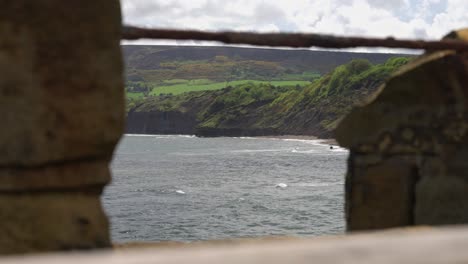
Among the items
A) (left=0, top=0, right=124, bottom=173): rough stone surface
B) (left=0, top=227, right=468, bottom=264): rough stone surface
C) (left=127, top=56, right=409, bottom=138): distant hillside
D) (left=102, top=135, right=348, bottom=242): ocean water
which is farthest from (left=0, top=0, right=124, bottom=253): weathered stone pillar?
(left=127, top=56, right=409, bottom=138): distant hillside

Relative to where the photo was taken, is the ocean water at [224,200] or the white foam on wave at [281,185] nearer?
the ocean water at [224,200]

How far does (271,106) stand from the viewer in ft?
544

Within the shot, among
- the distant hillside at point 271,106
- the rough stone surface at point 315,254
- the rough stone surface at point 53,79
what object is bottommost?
the distant hillside at point 271,106

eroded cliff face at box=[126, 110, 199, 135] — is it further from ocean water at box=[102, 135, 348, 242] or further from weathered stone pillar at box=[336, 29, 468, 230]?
weathered stone pillar at box=[336, 29, 468, 230]

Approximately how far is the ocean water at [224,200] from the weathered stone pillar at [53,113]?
3357 centimetres

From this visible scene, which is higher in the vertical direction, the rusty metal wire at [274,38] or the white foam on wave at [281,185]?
the rusty metal wire at [274,38]

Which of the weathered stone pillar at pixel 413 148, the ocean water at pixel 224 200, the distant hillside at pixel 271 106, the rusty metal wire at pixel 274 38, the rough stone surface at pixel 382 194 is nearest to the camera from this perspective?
the rusty metal wire at pixel 274 38

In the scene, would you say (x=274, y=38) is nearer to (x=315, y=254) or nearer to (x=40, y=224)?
(x=40, y=224)

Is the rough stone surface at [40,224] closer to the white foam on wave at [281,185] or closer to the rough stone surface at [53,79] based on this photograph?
the rough stone surface at [53,79]

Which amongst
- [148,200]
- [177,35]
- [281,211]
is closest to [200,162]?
A: [148,200]

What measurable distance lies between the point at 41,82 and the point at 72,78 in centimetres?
14

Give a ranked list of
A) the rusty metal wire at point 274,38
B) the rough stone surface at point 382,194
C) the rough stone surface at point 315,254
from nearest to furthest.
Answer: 1. the rough stone surface at point 315,254
2. the rusty metal wire at point 274,38
3. the rough stone surface at point 382,194

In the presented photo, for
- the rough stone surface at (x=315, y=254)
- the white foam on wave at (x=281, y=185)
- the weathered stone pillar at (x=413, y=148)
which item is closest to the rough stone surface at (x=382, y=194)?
the weathered stone pillar at (x=413, y=148)

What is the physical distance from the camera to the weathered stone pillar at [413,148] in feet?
14.3
